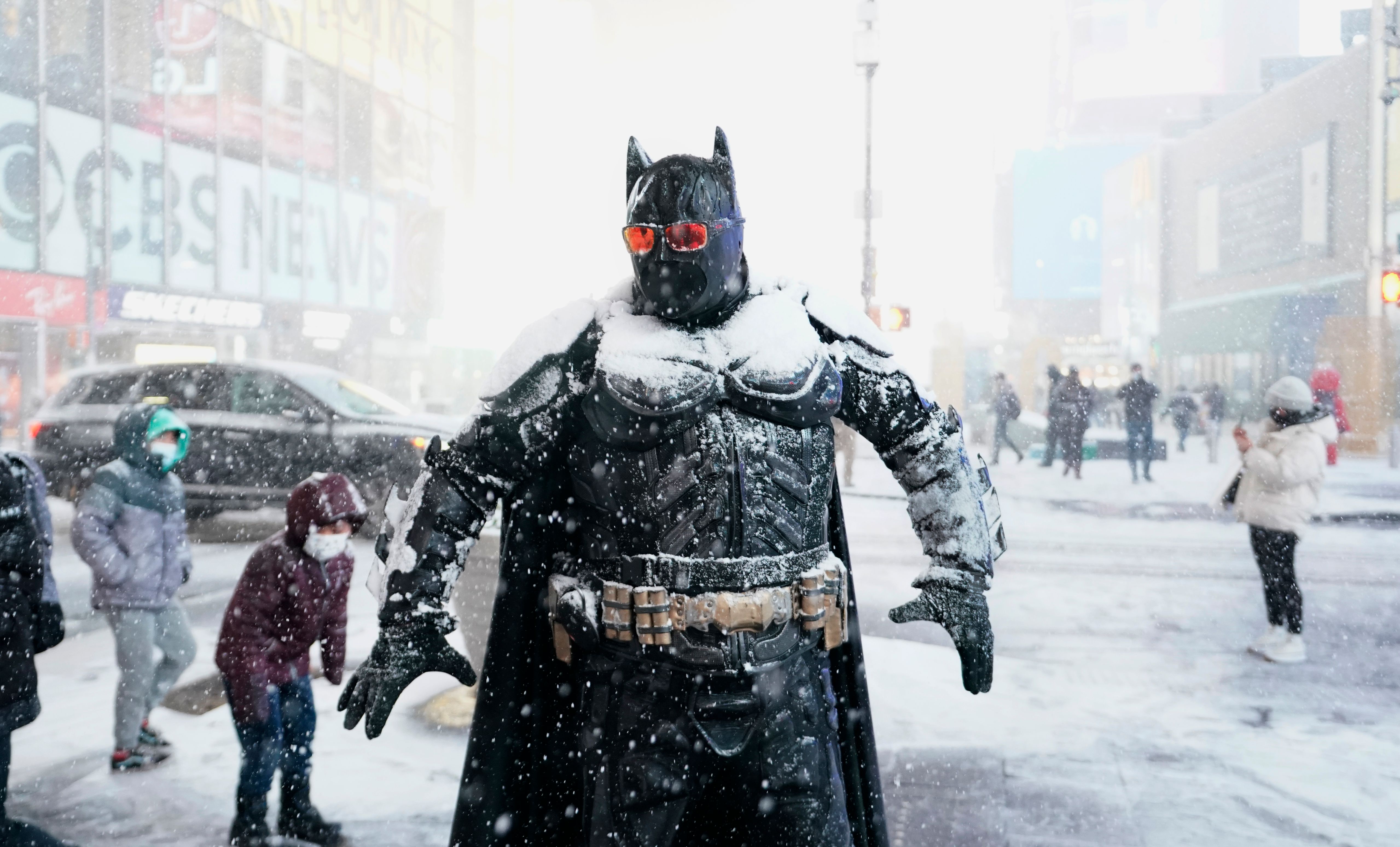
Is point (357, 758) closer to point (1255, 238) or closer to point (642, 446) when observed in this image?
point (642, 446)

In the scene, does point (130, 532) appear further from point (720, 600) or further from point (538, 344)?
point (720, 600)

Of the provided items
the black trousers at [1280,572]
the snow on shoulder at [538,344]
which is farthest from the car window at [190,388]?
the black trousers at [1280,572]

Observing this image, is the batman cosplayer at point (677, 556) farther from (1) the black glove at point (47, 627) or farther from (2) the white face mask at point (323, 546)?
(1) the black glove at point (47, 627)

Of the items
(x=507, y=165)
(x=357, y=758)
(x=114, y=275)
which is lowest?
(x=357, y=758)

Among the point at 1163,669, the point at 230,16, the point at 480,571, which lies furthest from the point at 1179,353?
the point at 480,571

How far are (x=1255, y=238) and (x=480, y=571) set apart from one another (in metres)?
36.9

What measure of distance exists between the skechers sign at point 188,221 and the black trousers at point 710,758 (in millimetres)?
18748

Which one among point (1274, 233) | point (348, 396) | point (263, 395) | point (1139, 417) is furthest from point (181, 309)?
point (1274, 233)

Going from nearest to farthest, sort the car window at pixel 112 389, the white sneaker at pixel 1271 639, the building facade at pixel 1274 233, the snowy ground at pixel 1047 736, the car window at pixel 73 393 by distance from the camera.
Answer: the snowy ground at pixel 1047 736 → the white sneaker at pixel 1271 639 → the car window at pixel 112 389 → the car window at pixel 73 393 → the building facade at pixel 1274 233

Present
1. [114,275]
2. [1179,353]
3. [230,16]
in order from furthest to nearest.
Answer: [1179,353] < [230,16] < [114,275]

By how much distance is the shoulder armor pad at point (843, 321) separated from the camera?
2.38m

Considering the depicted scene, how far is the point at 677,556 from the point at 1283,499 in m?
4.92

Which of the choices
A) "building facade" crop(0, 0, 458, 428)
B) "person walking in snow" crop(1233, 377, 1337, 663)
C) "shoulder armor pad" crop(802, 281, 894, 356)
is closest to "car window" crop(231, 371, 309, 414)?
"person walking in snow" crop(1233, 377, 1337, 663)

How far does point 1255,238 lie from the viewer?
114ft
